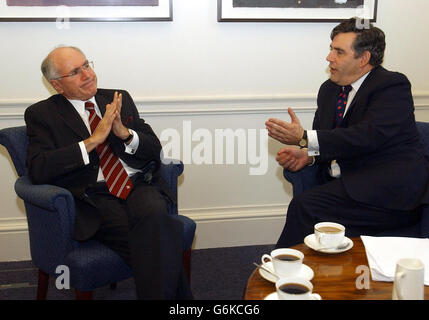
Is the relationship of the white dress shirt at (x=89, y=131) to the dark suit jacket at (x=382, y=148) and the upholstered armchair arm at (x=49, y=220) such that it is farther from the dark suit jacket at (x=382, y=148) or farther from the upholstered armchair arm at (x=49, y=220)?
the dark suit jacket at (x=382, y=148)

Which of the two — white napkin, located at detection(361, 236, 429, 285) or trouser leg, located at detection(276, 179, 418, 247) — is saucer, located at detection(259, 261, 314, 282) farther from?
trouser leg, located at detection(276, 179, 418, 247)

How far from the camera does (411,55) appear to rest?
3.46 metres

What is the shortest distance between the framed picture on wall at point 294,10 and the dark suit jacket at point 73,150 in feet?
3.16

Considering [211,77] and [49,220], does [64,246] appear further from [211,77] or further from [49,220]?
[211,77]

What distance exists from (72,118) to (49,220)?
0.58m

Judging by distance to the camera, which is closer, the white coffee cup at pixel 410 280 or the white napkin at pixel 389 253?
the white coffee cup at pixel 410 280

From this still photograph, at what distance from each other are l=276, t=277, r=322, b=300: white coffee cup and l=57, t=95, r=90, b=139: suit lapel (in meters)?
1.51

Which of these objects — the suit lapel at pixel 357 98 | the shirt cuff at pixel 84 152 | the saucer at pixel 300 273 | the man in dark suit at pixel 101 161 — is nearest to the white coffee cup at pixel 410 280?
the saucer at pixel 300 273

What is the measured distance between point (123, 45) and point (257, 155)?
121 cm

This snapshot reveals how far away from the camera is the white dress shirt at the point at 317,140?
2553 millimetres

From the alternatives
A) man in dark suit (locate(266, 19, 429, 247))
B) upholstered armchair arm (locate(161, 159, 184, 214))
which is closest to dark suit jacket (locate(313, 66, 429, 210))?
man in dark suit (locate(266, 19, 429, 247))
